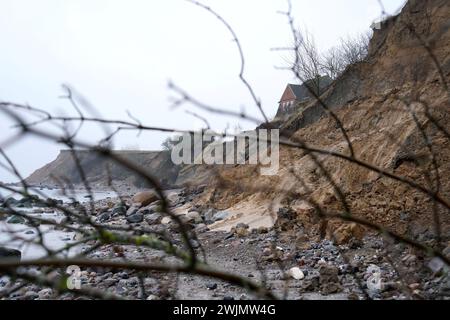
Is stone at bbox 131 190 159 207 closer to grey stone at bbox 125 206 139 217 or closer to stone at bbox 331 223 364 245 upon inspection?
grey stone at bbox 125 206 139 217

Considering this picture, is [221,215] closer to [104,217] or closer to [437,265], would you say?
[104,217]

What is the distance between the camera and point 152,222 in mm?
13039

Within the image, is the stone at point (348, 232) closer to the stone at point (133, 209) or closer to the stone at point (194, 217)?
the stone at point (194, 217)

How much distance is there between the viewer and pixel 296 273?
5812 millimetres

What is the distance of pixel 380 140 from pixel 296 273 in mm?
5712

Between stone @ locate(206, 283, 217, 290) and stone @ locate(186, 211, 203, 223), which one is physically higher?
stone @ locate(186, 211, 203, 223)

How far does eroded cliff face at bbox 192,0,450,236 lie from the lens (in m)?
7.68

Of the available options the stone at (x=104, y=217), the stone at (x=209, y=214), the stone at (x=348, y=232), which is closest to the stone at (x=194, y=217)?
the stone at (x=209, y=214)

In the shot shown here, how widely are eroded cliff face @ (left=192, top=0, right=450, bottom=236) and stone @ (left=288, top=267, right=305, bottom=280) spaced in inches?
35.1

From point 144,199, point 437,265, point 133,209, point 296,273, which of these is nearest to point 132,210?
point 133,209

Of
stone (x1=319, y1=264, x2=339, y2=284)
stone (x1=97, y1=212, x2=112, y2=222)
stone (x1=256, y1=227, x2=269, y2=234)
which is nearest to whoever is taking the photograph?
stone (x1=319, y1=264, x2=339, y2=284)

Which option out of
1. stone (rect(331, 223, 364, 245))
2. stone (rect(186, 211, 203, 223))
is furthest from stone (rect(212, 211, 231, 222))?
stone (rect(331, 223, 364, 245))
